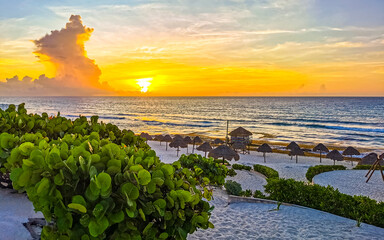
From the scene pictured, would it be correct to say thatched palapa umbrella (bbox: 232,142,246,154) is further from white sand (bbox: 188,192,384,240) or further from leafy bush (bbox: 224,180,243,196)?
white sand (bbox: 188,192,384,240)

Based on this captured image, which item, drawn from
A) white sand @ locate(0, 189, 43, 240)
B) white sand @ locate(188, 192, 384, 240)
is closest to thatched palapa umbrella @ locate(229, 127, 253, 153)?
white sand @ locate(188, 192, 384, 240)

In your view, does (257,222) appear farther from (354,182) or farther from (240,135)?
→ (240,135)

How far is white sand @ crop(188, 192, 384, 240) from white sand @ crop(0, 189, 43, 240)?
3.68m

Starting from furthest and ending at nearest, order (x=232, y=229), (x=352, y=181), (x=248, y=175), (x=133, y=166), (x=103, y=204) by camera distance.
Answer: (x=248, y=175) → (x=352, y=181) → (x=232, y=229) → (x=133, y=166) → (x=103, y=204)

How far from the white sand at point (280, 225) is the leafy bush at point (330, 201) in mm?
323

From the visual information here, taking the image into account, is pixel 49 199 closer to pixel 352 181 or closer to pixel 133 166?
pixel 133 166

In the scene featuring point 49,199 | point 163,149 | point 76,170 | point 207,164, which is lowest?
point 163,149

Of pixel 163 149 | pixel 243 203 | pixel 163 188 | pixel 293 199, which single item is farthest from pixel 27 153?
pixel 163 149

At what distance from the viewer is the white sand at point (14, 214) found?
475 centimetres

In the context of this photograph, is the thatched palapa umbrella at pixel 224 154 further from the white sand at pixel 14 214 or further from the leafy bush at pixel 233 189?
the white sand at pixel 14 214

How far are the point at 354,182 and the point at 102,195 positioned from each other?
18.0 metres

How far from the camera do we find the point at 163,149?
3250cm

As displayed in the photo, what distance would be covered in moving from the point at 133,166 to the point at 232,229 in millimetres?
5440

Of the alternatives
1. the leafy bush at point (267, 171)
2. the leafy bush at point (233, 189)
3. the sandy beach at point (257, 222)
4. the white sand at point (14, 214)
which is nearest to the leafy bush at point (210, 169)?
the leafy bush at point (233, 189)
